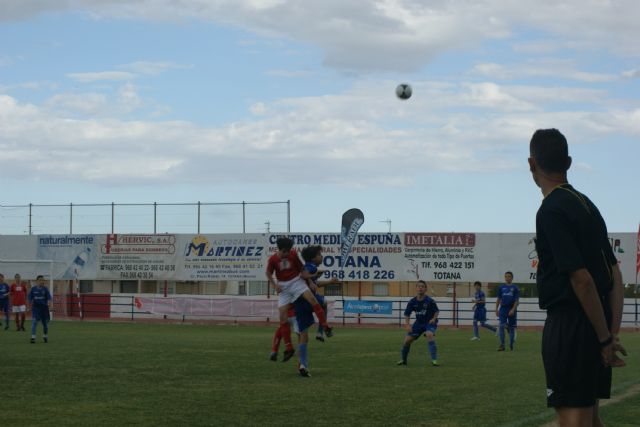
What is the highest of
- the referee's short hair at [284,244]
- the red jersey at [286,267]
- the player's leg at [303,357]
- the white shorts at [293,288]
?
the referee's short hair at [284,244]

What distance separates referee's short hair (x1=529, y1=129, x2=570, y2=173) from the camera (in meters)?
5.20

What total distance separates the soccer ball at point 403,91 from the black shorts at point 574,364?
28705 millimetres

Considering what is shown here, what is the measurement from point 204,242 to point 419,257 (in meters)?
10.8

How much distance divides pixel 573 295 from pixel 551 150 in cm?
77

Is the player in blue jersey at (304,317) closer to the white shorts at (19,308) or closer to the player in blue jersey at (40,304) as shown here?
the player in blue jersey at (40,304)

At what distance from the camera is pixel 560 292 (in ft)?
16.6

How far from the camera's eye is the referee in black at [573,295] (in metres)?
4.95

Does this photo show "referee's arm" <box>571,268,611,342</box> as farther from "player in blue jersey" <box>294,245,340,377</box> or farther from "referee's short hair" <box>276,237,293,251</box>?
"player in blue jersey" <box>294,245,340,377</box>

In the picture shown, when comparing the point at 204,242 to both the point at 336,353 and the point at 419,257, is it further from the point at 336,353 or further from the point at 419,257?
the point at 336,353

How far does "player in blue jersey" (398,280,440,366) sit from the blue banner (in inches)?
960

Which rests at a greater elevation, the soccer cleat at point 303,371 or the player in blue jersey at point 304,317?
the player in blue jersey at point 304,317

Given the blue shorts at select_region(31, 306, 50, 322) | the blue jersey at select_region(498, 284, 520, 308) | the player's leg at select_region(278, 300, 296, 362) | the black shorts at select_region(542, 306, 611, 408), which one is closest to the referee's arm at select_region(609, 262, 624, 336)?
the black shorts at select_region(542, 306, 611, 408)

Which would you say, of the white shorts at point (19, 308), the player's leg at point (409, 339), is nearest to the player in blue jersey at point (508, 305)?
the player's leg at point (409, 339)

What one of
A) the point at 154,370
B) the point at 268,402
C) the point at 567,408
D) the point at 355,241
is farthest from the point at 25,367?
the point at 355,241
